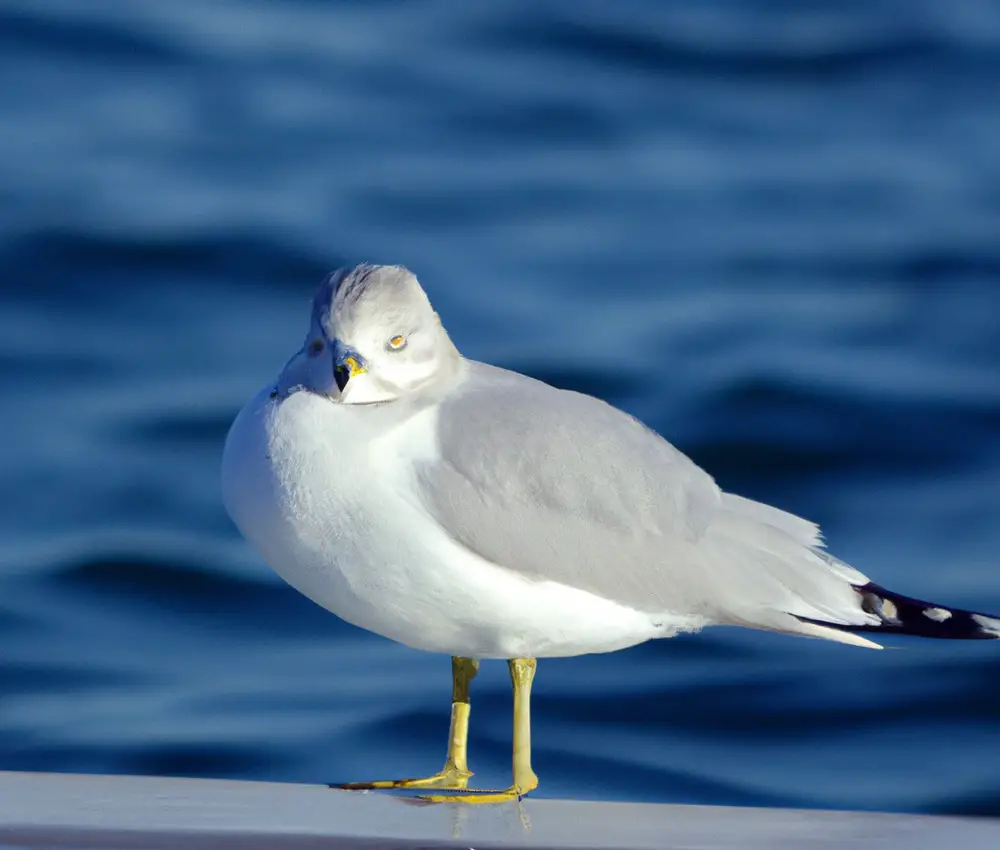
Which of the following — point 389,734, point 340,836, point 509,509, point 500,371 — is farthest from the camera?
point 389,734

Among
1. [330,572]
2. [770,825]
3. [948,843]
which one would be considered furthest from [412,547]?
[948,843]

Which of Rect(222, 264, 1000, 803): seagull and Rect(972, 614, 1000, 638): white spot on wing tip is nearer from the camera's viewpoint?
Rect(222, 264, 1000, 803): seagull

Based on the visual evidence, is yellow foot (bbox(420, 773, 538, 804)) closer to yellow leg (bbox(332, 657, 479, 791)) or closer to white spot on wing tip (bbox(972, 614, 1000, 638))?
yellow leg (bbox(332, 657, 479, 791))

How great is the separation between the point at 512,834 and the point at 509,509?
0.60 metres

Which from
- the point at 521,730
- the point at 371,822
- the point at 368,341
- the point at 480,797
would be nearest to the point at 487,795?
the point at 480,797

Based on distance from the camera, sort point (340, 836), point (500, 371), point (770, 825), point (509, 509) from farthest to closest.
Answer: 1. point (500, 371)
2. point (509, 509)
3. point (770, 825)
4. point (340, 836)

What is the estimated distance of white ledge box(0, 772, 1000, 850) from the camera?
2832mm

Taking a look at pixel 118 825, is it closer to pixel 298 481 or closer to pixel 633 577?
pixel 298 481

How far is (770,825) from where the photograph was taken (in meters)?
3.03

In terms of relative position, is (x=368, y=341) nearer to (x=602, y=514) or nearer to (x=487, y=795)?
(x=602, y=514)

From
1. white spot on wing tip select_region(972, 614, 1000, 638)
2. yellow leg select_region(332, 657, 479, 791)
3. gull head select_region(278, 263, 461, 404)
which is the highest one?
gull head select_region(278, 263, 461, 404)

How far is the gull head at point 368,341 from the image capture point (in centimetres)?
314

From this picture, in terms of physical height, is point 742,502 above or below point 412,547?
above

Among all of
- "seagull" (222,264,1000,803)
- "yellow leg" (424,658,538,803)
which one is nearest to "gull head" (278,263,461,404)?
"seagull" (222,264,1000,803)
